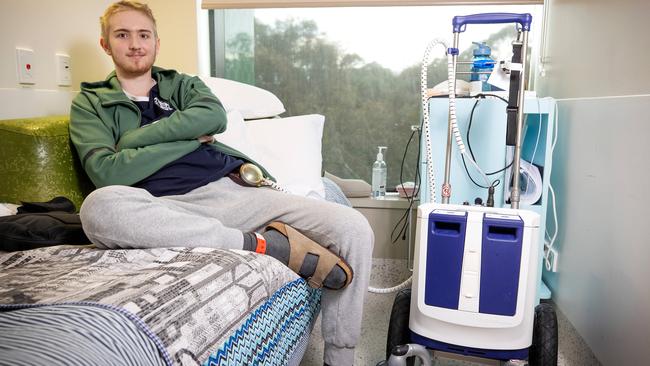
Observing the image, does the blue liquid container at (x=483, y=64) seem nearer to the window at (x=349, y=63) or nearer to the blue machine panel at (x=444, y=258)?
the window at (x=349, y=63)

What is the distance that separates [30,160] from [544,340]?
1.40 metres

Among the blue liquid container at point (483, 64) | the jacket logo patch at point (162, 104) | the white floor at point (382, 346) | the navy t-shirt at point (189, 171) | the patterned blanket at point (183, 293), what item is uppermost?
the blue liquid container at point (483, 64)

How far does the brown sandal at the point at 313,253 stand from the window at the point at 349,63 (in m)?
1.29

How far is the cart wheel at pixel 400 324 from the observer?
50.1 inches

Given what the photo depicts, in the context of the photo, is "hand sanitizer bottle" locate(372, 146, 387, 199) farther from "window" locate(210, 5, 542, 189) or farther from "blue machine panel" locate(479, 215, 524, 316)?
"blue machine panel" locate(479, 215, 524, 316)

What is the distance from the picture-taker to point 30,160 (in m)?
1.28

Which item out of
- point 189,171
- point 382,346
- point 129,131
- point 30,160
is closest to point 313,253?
point 189,171

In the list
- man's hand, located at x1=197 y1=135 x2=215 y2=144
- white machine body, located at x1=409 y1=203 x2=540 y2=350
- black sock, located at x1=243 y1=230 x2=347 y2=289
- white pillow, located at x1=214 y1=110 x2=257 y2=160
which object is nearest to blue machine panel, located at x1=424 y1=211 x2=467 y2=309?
white machine body, located at x1=409 y1=203 x2=540 y2=350

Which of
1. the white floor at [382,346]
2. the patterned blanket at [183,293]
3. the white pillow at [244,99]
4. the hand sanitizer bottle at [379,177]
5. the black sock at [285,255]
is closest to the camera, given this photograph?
the patterned blanket at [183,293]

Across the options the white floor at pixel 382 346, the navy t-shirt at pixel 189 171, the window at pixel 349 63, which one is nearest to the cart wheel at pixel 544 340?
the white floor at pixel 382 346

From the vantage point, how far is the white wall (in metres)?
1.14

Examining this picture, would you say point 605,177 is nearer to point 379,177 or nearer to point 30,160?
point 379,177

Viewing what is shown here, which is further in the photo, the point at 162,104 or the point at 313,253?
the point at 162,104

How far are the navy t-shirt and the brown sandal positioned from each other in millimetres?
289
